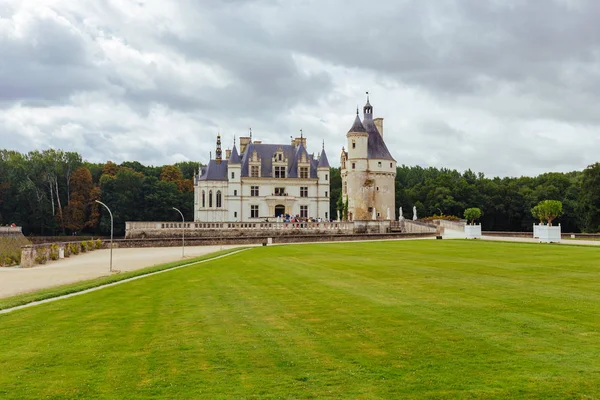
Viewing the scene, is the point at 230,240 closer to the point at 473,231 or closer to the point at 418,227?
the point at 473,231

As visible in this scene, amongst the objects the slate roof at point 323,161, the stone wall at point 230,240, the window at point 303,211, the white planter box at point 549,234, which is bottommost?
the stone wall at point 230,240

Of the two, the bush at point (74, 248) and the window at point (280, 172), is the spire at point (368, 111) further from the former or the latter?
the bush at point (74, 248)

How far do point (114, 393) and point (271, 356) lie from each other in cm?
211

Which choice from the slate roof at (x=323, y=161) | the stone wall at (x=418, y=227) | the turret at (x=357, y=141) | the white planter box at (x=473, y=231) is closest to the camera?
the white planter box at (x=473, y=231)

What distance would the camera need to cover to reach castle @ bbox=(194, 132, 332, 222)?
7019cm

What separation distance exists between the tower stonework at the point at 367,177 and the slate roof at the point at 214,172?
52.2 feet

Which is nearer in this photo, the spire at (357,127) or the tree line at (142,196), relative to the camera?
the spire at (357,127)

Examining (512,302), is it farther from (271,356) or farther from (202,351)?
(202,351)

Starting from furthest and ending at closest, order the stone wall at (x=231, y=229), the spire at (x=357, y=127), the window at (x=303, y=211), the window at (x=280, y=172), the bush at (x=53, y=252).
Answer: the window at (x=280, y=172) → the window at (x=303, y=211) → the spire at (x=357, y=127) → the stone wall at (x=231, y=229) → the bush at (x=53, y=252)

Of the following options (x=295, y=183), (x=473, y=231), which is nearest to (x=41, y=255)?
(x=473, y=231)

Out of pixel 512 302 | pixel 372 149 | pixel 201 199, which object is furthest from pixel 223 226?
pixel 512 302

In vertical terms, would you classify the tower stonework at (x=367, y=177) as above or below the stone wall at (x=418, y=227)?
above

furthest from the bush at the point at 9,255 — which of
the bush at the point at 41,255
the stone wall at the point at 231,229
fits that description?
the stone wall at the point at 231,229

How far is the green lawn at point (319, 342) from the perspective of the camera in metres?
6.30
